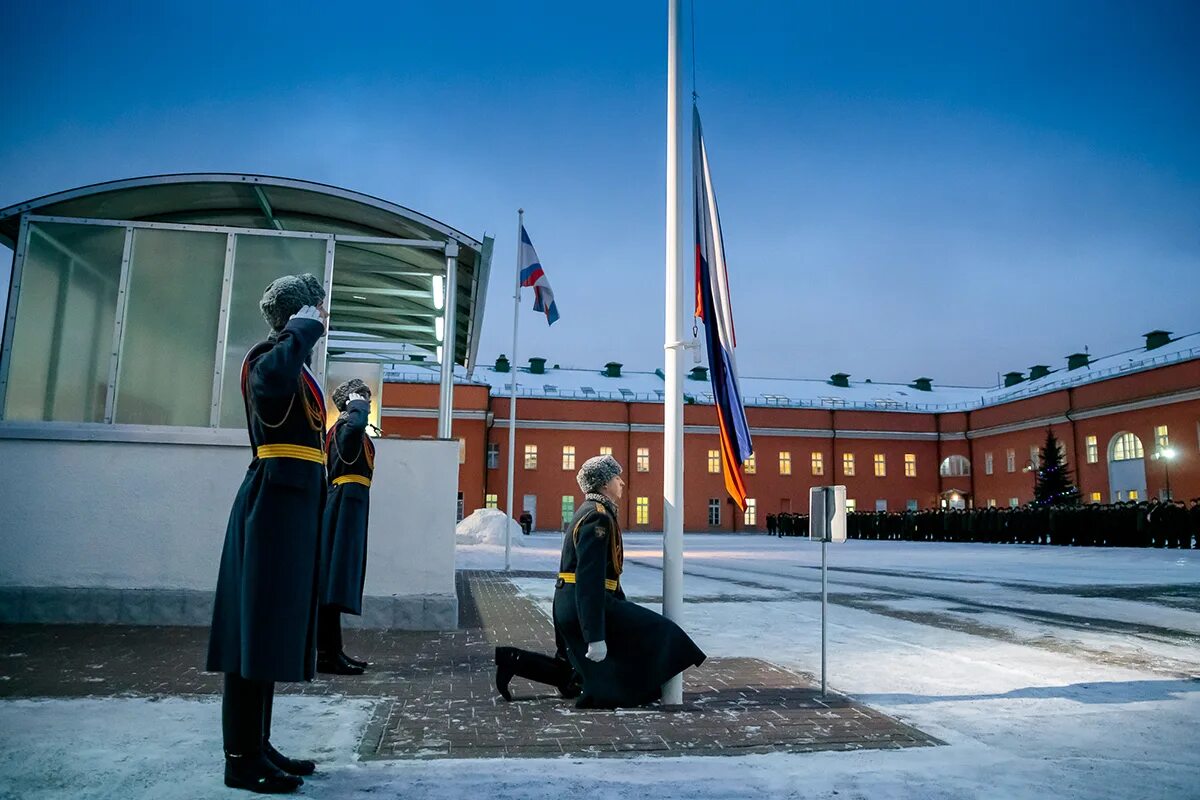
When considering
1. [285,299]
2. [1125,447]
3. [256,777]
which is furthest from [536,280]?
[1125,447]

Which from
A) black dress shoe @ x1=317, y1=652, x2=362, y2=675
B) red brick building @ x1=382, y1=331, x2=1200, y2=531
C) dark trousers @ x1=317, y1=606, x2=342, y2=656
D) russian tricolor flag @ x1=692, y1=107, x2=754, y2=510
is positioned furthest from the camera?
red brick building @ x1=382, y1=331, x2=1200, y2=531

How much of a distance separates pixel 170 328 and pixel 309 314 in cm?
598

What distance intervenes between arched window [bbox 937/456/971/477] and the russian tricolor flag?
58.3 meters

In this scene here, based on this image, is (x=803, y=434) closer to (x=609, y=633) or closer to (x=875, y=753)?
(x=609, y=633)

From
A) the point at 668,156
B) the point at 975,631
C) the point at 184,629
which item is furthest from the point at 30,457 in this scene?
the point at 975,631

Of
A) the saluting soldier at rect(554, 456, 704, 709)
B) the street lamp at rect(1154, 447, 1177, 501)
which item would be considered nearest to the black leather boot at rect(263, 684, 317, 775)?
the saluting soldier at rect(554, 456, 704, 709)

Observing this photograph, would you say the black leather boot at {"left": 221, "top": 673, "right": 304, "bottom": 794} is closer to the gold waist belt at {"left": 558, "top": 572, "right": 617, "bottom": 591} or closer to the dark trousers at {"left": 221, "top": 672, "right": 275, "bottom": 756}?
the dark trousers at {"left": 221, "top": 672, "right": 275, "bottom": 756}

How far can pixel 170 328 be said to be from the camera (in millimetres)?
8594

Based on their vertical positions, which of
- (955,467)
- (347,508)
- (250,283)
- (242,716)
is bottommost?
(242,716)

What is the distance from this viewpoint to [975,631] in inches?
328

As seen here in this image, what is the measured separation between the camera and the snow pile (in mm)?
29469

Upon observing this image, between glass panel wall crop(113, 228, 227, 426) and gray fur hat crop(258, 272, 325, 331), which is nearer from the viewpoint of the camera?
gray fur hat crop(258, 272, 325, 331)

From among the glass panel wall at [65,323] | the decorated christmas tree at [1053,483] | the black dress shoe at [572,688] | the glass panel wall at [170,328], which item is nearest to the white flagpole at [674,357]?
the black dress shoe at [572,688]

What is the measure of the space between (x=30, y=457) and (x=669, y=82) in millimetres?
6938
